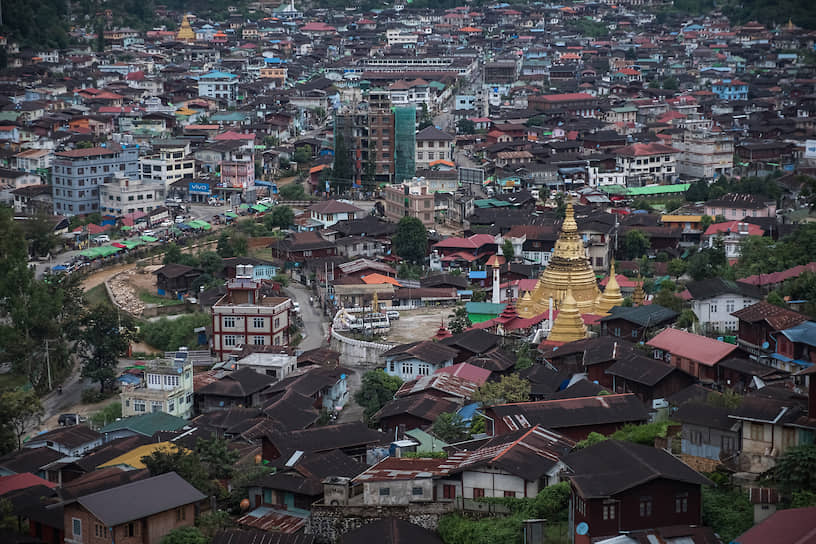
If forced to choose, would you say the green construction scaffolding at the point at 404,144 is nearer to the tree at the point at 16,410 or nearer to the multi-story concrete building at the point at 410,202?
the multi-story concrete building at the point at 410,202

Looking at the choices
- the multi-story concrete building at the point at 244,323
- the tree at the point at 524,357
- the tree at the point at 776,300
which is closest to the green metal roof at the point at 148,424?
the multi-story concrete building at the point at 244,323

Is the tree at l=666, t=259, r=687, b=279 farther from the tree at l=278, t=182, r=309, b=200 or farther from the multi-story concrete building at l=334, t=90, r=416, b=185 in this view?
the tree at l=278, t=182, r=309, b=200

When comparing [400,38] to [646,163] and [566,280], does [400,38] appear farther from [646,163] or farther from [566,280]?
[566,280]

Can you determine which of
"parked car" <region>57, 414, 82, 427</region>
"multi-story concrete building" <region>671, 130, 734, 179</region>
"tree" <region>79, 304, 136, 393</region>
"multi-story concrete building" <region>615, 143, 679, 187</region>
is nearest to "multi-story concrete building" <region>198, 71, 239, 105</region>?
"multi-story concrete building" <region>615, 143, 679, 187</region>

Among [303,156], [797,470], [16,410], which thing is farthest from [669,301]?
[303,156]

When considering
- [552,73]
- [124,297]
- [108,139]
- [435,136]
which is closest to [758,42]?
[552,73]

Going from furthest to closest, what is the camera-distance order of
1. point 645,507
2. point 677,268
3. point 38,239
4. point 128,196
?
point 128,196 → point 38,239 → point 677,268 → point 645,507
